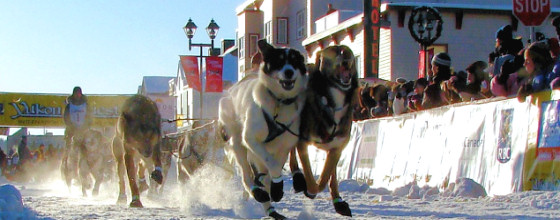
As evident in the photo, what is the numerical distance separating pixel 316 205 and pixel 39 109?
39868mm

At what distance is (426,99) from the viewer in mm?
13680

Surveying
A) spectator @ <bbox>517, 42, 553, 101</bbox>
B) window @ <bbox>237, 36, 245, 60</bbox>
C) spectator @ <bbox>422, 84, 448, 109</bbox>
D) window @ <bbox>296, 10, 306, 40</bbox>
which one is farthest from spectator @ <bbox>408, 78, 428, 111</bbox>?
window @ <bbox>237, 36, 245, 60</bbox>

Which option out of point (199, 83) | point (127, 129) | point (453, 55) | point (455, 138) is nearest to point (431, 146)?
point (455, 138)

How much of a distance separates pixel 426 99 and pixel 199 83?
19696mm

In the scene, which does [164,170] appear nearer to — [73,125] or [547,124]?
[73,125]

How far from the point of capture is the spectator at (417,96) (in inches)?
552

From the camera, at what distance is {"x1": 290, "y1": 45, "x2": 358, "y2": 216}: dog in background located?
319 inches

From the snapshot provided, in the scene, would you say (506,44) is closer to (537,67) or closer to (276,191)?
(537,67)

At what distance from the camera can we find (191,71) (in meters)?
32.8

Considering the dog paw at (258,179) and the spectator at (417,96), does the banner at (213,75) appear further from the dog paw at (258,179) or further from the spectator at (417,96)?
the dog paw at (258,179)

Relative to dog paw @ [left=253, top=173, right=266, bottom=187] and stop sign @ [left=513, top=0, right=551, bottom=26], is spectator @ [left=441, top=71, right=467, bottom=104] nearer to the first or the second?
stop sign @ [left=513, top=0, right=551, bottom=26]

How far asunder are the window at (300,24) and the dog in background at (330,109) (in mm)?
33310

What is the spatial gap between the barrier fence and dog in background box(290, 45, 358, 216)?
2.86 m

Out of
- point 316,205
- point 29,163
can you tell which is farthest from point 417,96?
point 29,163
